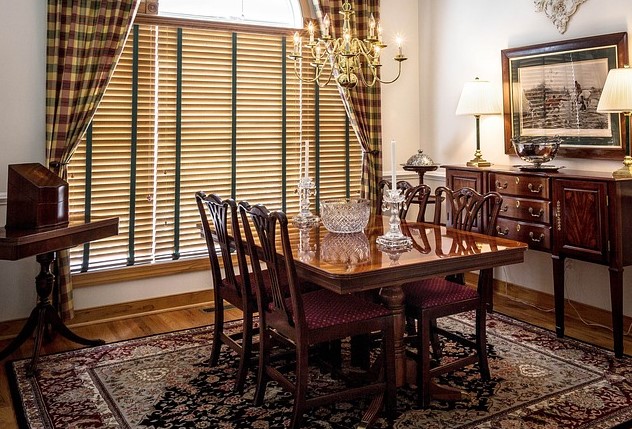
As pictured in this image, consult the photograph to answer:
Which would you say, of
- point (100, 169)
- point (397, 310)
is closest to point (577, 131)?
point (397, 310)

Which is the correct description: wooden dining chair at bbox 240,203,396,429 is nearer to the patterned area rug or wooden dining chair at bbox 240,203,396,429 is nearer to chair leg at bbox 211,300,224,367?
the patterned area rug

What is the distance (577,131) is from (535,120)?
38cm

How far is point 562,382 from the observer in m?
2.93

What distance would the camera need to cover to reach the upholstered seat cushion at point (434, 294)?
2.73 meters

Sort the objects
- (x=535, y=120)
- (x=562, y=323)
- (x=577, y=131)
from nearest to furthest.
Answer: (x=562, y=323) < (x=577, y=131) < (x=535, y=120)

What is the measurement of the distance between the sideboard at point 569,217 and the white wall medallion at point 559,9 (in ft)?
3.58

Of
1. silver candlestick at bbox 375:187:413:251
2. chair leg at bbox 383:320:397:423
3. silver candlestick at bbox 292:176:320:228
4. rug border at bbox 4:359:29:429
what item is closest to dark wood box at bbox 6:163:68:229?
rug border at bbox 4:359:29:429

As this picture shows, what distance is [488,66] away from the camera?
4668 mm

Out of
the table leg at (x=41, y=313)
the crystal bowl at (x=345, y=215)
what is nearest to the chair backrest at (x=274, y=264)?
the crystal bowl at (x=345, y=215)

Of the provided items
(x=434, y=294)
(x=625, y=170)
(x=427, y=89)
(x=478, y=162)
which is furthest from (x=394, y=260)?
(x=427, y=89)

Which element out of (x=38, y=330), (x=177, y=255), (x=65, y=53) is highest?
(x=65, y=53)

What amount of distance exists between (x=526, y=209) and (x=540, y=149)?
42cm

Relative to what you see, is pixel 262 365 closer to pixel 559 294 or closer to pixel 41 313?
pixel 41 313

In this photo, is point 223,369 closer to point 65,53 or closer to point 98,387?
point 98,387
